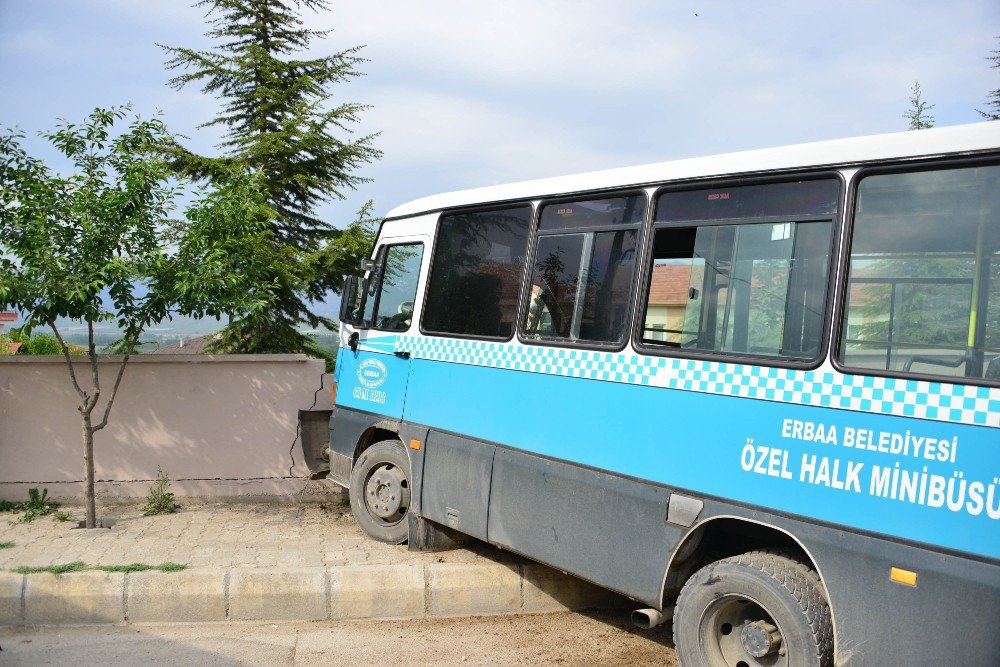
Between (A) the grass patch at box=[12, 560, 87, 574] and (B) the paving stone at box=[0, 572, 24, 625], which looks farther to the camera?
(A) the grass patch at box=[12, 560, 87, 574]

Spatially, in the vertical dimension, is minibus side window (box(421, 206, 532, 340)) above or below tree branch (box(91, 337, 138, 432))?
above

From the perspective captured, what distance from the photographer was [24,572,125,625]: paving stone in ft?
19.3

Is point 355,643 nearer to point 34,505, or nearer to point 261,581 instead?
point 261,581

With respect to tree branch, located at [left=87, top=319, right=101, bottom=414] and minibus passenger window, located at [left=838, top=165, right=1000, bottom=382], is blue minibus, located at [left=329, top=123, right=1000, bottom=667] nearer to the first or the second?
minibus passenger window, located at [left=838, top=165, right=1000, bottom=382]

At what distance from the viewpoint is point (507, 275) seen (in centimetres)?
626

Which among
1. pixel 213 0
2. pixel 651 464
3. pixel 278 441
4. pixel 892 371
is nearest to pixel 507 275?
pixel 651 464

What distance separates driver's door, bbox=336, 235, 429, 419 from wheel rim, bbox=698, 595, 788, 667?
319cm

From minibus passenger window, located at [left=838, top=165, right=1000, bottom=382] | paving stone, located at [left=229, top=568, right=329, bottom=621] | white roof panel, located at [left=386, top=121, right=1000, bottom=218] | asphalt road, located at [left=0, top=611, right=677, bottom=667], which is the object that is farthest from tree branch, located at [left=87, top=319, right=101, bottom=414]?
minibus passenger window, located at [left=838, top=165, right=1000, bottom=382]

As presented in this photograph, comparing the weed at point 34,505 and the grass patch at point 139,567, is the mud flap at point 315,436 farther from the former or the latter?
the weed at point 34,505

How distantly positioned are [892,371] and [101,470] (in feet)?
23.9

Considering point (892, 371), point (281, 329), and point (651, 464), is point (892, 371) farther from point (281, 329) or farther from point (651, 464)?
point (281, 329)

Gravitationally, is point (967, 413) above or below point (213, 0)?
below

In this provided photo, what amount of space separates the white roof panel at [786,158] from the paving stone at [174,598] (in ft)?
11.3

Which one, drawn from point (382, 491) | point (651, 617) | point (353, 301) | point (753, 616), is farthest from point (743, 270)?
point (353, 301)
